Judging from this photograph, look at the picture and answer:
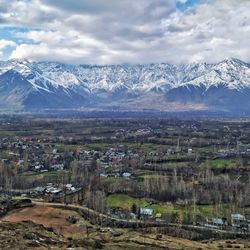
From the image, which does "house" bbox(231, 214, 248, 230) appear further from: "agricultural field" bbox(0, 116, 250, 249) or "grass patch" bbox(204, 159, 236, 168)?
"grass patch" bbox(204, 159, 236, 168)

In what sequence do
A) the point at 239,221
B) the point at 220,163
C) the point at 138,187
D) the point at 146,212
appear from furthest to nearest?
the point at 220,163 → the point at 138,187 → the point at 146,212 → the point at 239,221

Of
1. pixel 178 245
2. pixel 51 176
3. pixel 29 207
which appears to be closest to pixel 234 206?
pixel 178 245

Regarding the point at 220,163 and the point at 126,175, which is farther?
the point at 220,163

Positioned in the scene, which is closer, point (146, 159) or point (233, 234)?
point (233, 234)

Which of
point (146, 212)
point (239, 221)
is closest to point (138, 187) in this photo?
point (146, 212)

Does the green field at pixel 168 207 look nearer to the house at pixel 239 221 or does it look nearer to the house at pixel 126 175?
the house at pixel 239 221

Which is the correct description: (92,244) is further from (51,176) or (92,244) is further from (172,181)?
(51,176)

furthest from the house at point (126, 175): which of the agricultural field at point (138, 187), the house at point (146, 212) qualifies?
the house at point (146, 212)

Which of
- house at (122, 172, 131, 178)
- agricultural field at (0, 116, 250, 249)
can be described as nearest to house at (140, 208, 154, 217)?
agricultural field at (0, 116, 250, 249)

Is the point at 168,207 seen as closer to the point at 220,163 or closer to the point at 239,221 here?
the point at 239,221

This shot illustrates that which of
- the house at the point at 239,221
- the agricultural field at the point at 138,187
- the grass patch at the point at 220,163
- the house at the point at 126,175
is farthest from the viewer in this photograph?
the grass patch at the point at 220,163

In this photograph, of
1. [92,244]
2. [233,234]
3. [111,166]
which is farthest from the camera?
[111,166]
